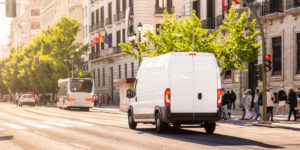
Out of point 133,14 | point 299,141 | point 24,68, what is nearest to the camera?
point 299,141

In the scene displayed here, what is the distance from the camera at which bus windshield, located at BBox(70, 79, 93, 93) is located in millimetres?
46781

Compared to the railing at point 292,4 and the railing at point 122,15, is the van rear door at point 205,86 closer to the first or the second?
the railing at point 292,4

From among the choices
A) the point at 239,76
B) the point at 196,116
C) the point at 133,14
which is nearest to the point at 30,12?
the point at 133,14

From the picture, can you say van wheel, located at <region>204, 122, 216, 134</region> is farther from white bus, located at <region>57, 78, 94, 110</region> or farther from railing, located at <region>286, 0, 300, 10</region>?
white bus, located at <region>57, 78, 94, 110</region>

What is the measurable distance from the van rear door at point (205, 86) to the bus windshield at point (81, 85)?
30259mm

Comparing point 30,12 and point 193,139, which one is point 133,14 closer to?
point 193,139

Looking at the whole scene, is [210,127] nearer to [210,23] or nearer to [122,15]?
[210,23]

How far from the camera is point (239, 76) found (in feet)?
129

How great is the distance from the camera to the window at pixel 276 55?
35084mm

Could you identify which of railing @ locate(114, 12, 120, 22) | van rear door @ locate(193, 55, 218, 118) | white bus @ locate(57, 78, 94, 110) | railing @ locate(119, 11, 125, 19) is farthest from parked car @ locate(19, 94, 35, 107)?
van rear door @ locate(193, 55, 218, 118)

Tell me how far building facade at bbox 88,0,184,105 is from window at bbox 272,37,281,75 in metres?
16.2

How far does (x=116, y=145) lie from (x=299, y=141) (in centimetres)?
525

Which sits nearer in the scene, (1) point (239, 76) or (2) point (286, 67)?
(2) point (286, 67)

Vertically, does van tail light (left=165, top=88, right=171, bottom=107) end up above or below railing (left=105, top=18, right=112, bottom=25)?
below
